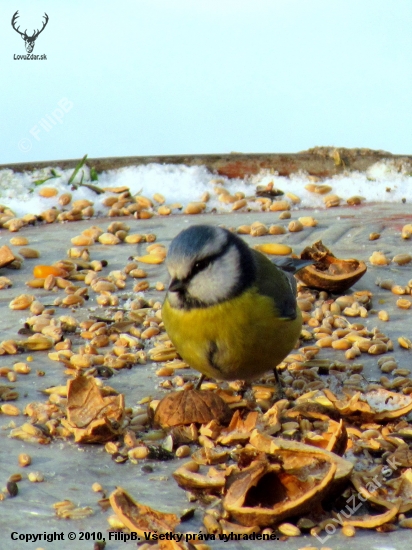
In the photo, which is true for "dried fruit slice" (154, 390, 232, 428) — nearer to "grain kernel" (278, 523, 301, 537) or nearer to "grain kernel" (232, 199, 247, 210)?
"grain kernel" (278, 523, 301, 537)

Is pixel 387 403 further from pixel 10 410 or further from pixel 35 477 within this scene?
pixel 10 410

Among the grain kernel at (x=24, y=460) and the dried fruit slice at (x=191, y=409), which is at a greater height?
the dried fruit slice at (x=191, y=409)

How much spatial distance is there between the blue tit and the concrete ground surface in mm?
379

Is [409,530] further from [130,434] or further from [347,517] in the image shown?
[130,434]

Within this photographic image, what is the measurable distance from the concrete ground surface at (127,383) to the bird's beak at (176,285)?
1.73 feet

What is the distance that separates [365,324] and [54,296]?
1520 millimetres

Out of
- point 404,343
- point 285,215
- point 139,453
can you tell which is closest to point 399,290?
point 404,343

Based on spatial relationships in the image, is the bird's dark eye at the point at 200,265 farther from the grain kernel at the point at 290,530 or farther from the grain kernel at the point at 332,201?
the grain kernel at the point at 332,201

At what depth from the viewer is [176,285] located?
2773mm

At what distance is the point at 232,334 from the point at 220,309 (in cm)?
9

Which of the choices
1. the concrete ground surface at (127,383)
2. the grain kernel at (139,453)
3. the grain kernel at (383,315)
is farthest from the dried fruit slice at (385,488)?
the grain kernel at (383,315)

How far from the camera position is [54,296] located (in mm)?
4082

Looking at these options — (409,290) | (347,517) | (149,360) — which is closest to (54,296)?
(149,360)

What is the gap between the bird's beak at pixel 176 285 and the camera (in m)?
2.77
